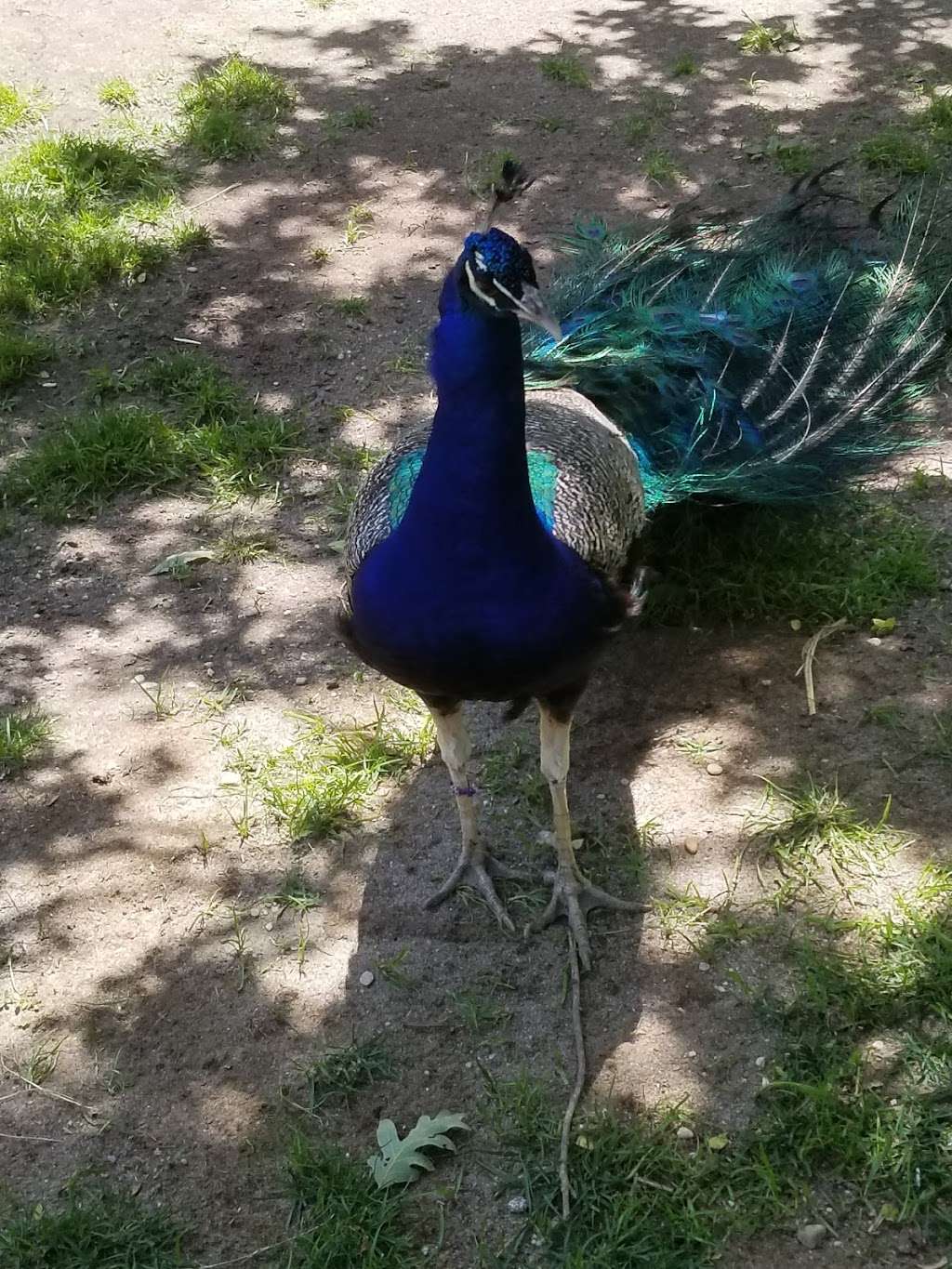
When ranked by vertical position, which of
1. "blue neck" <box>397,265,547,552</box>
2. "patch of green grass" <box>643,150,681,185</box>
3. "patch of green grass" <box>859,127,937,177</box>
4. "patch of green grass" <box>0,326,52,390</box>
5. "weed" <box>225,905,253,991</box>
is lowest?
"weed" <box>225,905,253,991</box>

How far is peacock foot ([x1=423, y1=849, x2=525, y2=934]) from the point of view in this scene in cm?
278

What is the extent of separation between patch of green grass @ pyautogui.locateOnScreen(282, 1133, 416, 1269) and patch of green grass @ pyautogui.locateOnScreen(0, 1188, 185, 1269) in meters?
0.22

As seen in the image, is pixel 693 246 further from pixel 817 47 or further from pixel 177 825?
pixel 817 47

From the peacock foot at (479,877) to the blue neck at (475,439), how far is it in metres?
0.94

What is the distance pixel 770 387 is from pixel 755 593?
23.3 inches

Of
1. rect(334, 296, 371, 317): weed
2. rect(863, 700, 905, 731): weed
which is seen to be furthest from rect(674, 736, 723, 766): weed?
rect(334, 296, 371, 317): weed

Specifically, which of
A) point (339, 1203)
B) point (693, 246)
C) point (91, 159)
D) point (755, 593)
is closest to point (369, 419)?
point (693, 246)

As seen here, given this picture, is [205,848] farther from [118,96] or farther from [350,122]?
[118,96]

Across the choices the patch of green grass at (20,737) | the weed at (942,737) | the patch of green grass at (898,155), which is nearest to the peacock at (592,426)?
the weed at (942,737)

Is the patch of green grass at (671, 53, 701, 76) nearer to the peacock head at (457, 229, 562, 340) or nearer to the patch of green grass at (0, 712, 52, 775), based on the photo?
the patch of green grass at (0, 712, 52, 775)

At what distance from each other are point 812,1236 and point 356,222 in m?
4.38

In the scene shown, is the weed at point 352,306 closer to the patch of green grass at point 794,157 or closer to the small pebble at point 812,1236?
the patch of green grass at point 794,157

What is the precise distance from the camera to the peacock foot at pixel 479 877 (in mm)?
2781

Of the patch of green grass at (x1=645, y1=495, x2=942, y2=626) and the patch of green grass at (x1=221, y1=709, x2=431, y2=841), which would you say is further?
the patch of green grass at (x1=645, y1=495, x2=942, y2=626)
